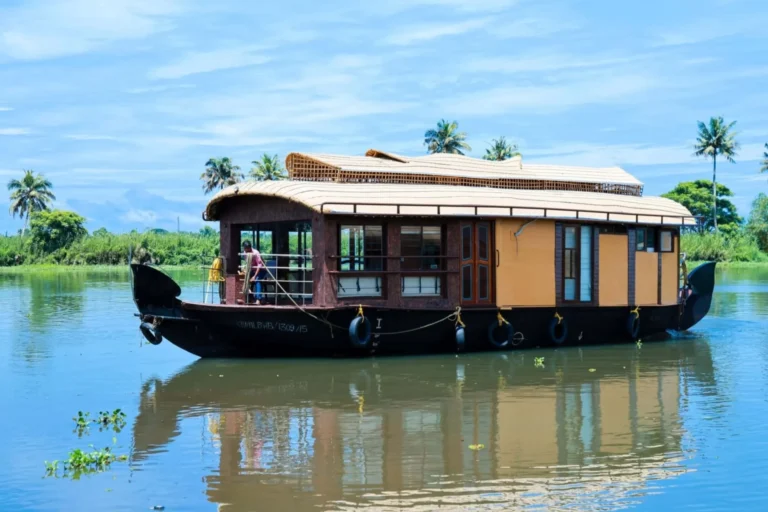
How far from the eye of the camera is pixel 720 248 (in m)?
57.1

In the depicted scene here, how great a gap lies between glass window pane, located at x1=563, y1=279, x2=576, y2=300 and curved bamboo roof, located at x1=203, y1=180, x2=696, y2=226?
1.17 meters

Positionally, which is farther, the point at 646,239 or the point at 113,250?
the point at 113,250

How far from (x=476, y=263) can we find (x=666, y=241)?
4.83 m

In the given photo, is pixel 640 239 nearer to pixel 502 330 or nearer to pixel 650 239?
pixel 650 239

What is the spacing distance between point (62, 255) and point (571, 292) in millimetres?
50292

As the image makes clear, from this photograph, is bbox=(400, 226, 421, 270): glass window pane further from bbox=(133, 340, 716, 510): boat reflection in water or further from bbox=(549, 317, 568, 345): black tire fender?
bbox=(549, 317, 568, 345): black tire fender

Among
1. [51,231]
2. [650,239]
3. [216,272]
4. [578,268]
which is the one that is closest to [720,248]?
[650,239]

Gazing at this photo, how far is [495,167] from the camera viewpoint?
18.4 metres

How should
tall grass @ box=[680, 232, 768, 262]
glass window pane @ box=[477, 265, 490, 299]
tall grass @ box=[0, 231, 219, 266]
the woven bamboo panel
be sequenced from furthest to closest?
tall grass @ box=[0, 231, 219, 266], tall grass @ box=[680, 232, 768, 262], the woven bamboo panel, glass window pane @ box=[477, 265, 490, 299]

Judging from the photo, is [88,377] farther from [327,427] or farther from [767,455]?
[767,455]

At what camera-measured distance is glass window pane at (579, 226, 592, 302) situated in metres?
16.9

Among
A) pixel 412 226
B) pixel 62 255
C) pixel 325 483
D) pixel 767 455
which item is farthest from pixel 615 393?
pixel 62 255

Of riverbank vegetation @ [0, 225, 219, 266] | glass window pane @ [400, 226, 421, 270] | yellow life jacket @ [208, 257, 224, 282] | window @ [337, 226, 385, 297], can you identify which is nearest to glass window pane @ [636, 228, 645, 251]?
glass window pane @ [400, 226, 421, 270]

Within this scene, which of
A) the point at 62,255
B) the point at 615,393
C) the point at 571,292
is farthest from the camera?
the point at 62,255
